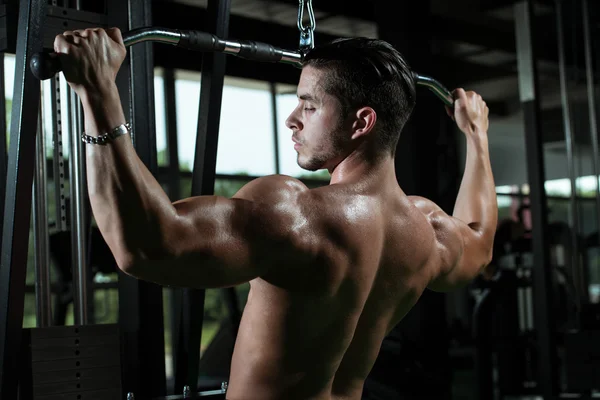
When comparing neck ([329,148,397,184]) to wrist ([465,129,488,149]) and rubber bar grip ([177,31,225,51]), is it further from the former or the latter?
wrist ([465,129,488,149])

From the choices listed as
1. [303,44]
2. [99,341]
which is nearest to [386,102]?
[303,44]

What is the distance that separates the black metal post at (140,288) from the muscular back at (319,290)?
710mm

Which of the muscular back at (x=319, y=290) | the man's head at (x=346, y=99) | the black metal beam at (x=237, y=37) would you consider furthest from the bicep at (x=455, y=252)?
the black metal beam at (x=237, y=37)

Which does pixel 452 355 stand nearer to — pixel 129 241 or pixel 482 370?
pixel 482 370

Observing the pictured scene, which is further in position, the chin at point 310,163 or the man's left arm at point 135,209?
the chin at point 310,163

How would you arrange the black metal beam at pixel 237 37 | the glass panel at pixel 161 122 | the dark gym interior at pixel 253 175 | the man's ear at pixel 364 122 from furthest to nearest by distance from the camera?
the glass panel at pixel 161 122 → the black metal beam at pixel 237 37 → the dark gym interior at pixel 253 175 → the man's ear at pixel 364 122

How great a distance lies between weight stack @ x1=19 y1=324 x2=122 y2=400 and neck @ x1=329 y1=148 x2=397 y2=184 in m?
0.73

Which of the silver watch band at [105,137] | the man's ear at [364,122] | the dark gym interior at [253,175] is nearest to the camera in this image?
the silver watch band at [105,137]

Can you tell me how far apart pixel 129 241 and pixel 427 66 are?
3.79m

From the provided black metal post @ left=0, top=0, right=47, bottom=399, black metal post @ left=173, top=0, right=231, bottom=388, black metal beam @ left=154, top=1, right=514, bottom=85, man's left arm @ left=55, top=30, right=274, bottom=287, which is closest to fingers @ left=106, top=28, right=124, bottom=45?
man's left arm @ left=55, top=30, right=274, bottom=287

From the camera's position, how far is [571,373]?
402cm

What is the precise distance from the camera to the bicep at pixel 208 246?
1229 mm

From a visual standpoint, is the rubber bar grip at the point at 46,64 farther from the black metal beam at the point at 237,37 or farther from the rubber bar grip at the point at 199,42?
the black metal beam at the point at 237,37

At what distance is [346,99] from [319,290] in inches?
14.0
